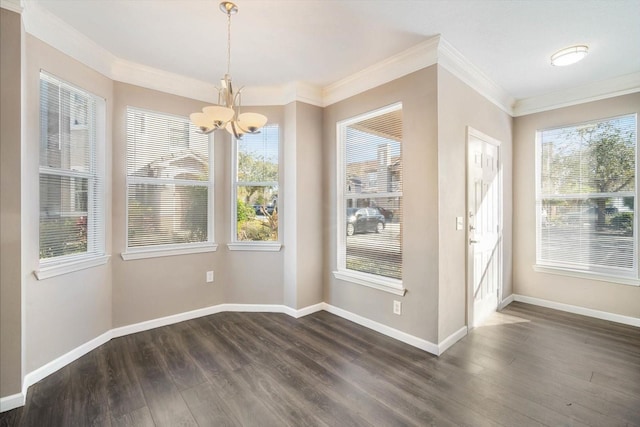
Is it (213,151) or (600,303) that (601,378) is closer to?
(600,303)

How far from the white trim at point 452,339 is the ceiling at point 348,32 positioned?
2700 millimetres

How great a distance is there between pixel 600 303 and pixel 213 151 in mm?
4997

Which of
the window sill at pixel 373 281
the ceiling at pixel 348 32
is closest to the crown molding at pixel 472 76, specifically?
the ceiling at pixel 348 32

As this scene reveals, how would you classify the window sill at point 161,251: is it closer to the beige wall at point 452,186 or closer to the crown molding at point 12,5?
the crown molding at point 12,5

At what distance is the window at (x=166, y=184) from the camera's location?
3039 millimetres

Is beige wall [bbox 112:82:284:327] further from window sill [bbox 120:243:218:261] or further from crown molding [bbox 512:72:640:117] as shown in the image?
crown molding [bbox 512:72:640:117]

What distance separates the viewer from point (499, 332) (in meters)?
3.03

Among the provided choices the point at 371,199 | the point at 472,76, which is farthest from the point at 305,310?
the point at 472,76

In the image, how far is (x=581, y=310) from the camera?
3492mm

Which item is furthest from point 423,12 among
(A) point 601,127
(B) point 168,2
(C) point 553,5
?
(A) point 601,127

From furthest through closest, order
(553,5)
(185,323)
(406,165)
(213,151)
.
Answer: (213,151)
(185,323)
(406,165)
(553,5)

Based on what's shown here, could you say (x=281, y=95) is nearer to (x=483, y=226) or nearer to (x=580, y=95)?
(x=483, y=226)

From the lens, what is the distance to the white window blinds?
297 cm

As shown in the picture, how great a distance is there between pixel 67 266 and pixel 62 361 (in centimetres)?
79
